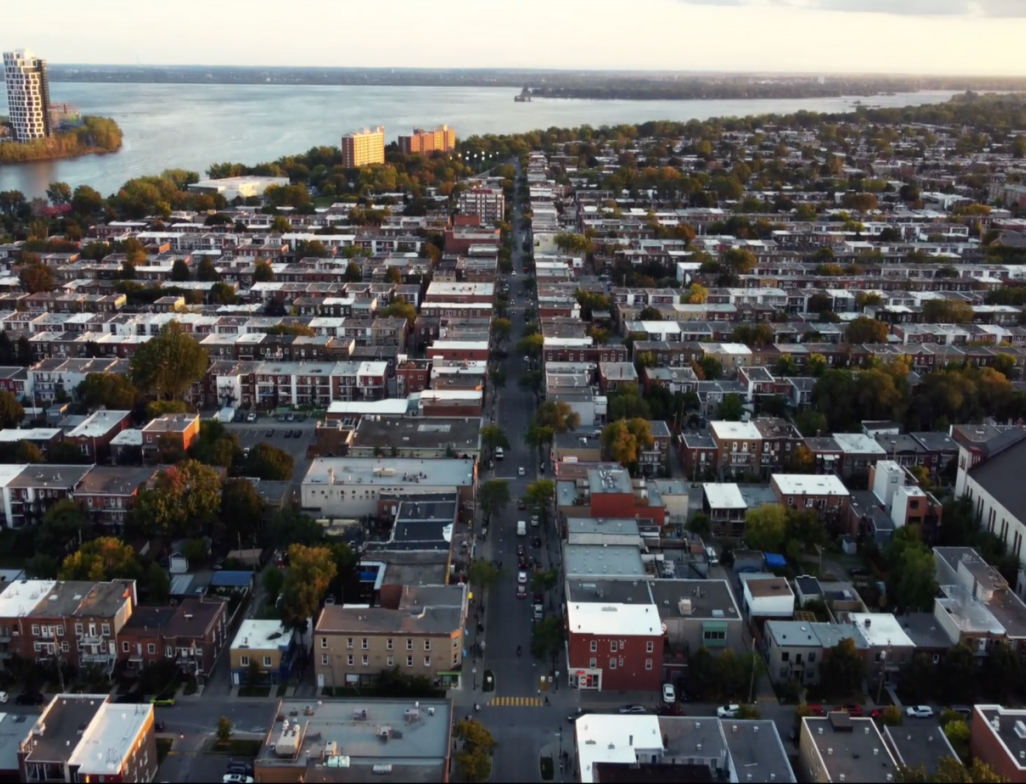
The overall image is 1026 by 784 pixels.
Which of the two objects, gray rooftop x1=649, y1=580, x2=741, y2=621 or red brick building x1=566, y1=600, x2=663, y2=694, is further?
gray rooftop x1=649, y1=580, x2=741, y2=621

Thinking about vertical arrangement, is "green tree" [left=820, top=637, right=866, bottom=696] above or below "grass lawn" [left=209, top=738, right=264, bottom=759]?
above

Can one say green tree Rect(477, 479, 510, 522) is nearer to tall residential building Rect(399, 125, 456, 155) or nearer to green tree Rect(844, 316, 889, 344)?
green tree Rect(844, 316, 889, 344)

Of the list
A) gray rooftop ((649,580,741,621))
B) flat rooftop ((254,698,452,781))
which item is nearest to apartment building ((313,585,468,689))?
flat rooftop ((254,698,452,781))

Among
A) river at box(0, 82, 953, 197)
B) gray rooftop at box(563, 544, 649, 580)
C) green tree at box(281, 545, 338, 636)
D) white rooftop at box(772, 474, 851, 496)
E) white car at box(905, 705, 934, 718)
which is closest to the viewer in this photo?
white car at box(905, 705, 934, 718)

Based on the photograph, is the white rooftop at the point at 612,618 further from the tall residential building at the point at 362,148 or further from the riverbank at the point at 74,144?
the riverbank at the point at 74,144

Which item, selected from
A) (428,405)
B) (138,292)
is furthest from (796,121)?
(428,405)

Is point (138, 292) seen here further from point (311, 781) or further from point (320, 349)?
point (311, 781)
